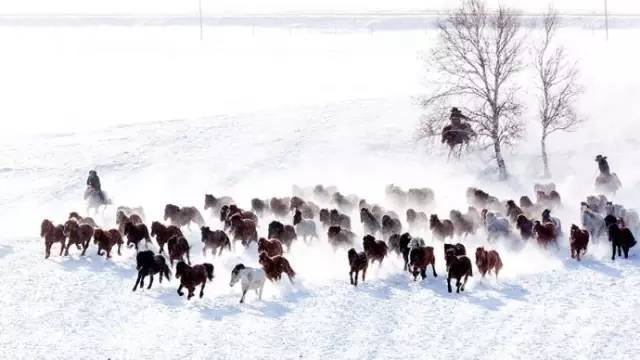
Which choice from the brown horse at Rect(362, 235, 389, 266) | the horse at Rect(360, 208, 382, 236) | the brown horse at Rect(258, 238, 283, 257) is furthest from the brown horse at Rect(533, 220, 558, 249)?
the brown horse at Rect(258, 238, 283, 257)

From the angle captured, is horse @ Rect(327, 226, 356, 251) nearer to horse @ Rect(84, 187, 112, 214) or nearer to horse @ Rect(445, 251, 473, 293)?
horse @ Rect(445, 251, 473, 293)

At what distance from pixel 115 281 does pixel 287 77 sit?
4372 centimetres

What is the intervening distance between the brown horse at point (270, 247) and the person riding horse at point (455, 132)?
1498 cm

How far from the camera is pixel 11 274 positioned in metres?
23.4

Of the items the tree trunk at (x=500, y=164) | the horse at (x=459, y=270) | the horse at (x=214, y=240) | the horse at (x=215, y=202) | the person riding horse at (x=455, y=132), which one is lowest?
the horse at (x=459, y=270)

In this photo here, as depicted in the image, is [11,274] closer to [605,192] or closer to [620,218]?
[620,218]

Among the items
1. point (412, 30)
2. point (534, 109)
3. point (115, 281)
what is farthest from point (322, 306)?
point (412, 30)

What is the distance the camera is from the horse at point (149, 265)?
21266 millimetres

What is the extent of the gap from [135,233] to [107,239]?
30.4 inches

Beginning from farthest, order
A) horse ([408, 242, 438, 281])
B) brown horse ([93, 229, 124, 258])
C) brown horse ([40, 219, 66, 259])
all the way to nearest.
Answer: brown horse ([40, 219, 66, 259]) → brown horse ([93, 229, 124, 258]) → horse ([408, 242, 438, 281])

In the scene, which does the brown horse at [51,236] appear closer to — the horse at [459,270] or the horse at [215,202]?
the horse at [215,202]

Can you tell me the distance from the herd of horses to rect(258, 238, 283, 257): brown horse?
0.08ft

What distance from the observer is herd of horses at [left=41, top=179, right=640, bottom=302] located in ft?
70.2

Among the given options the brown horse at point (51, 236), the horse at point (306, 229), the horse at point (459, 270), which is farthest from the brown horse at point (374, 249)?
the brown horse at point (51, 236)
